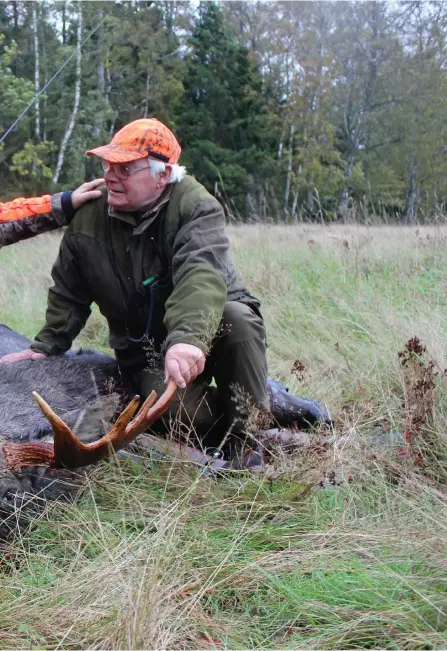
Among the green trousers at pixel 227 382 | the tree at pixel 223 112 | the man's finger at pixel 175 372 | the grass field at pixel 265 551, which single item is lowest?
the grass field at pixel 265 551

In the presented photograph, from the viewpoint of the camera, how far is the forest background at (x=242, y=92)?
18.0m

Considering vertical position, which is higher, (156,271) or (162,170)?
(162,170)

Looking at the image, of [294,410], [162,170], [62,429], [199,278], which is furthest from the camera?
[294,410]

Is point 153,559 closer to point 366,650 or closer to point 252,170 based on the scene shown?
point 366,650

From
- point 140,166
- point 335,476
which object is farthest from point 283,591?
point 140,166

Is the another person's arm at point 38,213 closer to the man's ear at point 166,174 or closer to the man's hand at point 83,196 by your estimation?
the man's hand at point 83,196

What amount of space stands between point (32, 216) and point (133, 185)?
66 centimetres

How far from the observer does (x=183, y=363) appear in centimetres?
262

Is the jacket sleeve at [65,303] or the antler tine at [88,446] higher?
the jacket sleeve at [65,303]

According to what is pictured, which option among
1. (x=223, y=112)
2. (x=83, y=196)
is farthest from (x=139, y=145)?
(x=223, y=112)

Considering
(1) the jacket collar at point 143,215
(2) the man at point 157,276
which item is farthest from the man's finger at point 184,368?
(1) the jacket collar at point 143,215

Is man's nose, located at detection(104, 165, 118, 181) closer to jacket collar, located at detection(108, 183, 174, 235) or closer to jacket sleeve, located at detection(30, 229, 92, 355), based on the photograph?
jacket collar, located at detection(108, 183, 174, 235)

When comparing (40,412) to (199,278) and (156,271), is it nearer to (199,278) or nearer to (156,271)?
(199,278)

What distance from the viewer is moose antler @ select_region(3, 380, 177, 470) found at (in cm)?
230
